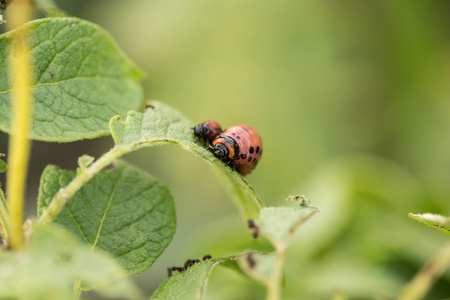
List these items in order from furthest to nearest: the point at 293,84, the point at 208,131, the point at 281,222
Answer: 1. the point at 293,84
2. the point at 208,131
3. the point at 281,222

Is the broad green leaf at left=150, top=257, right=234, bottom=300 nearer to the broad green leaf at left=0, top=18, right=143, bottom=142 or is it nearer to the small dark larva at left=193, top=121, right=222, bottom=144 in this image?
the broad green leaf at left=0, top=18, right=143, bottom=142

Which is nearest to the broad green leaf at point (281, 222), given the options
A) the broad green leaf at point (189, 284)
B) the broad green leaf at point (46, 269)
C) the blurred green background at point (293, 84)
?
the broad green leaf at point (189, 284)

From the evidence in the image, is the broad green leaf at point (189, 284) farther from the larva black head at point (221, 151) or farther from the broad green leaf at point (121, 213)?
the larva black head at point (221, 151)

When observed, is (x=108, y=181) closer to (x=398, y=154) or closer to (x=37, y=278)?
(x=37, y=278)

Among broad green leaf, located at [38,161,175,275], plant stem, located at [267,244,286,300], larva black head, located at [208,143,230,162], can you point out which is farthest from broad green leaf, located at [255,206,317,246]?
larva black head, located at [208,143,230,162]

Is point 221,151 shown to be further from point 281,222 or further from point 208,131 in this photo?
point 281,222

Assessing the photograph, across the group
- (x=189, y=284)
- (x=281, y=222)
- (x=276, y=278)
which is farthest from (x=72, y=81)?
(x=276, y=278)

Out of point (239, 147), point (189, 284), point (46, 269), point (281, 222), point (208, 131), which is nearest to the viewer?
point (46, 269)
